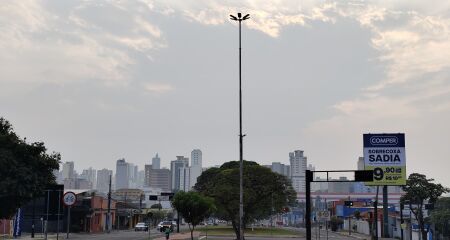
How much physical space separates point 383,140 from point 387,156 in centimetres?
138

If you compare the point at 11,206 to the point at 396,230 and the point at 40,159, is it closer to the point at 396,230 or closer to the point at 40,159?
the point at 40,159

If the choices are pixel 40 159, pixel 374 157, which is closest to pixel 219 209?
pixel 374 157

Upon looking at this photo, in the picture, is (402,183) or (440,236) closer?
(402,183)

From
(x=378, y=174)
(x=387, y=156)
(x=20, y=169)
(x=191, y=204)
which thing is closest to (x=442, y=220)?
(x=387, y=156)

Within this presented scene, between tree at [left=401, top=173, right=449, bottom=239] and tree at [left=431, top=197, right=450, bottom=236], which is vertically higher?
tree at [left=401, top=173, right=449, bottom=239]

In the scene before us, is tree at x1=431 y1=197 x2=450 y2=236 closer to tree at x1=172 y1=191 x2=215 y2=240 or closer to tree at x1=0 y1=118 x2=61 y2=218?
tree at x1=172 y1=191 x2=215 y2=240

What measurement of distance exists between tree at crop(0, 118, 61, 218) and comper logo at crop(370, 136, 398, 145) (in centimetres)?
2530

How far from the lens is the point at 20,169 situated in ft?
131

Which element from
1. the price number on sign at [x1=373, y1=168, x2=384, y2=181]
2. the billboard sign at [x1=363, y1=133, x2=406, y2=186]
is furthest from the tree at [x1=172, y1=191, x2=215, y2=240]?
the price number on sign at [x1=373, y1=168, x2=384, y2=181]

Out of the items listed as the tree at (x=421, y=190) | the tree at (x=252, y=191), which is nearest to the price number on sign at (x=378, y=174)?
the tree at (x=252, y=191)

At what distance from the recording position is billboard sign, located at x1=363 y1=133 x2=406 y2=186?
46969mm

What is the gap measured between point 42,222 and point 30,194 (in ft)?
126

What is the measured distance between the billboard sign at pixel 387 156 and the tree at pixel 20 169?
24.8m

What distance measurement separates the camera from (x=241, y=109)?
42562mm
